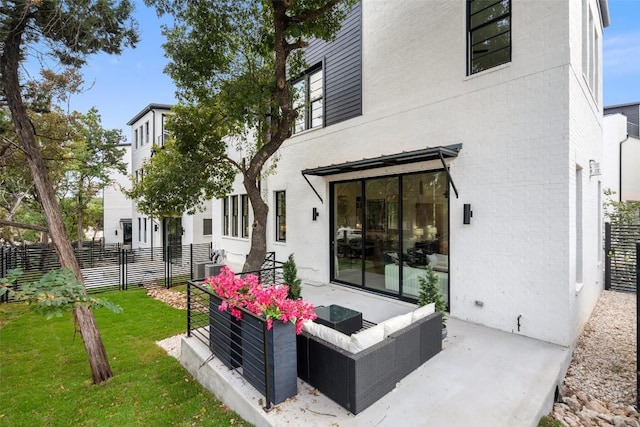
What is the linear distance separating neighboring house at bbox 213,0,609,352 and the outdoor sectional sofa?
2.36 meters

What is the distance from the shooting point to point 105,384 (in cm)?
454

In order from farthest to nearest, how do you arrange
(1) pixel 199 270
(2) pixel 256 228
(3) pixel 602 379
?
(1) pixel 199 270 < (2) pixel 256 228 < (3) pixel 602 379

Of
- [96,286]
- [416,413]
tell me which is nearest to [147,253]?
[96,286]

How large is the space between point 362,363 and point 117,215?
2999 centimetres

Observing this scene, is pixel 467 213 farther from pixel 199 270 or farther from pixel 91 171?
pixel 91 171

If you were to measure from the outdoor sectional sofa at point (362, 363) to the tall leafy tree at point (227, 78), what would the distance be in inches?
181

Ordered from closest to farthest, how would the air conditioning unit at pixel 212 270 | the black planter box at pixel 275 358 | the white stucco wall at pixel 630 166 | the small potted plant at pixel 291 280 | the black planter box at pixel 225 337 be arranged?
the black planter box at pixel 275 358 < the black planter box at pixel 225 337 < the small potted plant at pixel 291 280 < the air conditioning unit at pixel 212 270 < the white stucco wall at pixel 630 166

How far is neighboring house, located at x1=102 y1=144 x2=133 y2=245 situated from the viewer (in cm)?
2695

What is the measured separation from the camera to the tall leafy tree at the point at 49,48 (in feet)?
14.5

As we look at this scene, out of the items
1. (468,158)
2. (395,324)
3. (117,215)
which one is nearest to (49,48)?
(395,324)

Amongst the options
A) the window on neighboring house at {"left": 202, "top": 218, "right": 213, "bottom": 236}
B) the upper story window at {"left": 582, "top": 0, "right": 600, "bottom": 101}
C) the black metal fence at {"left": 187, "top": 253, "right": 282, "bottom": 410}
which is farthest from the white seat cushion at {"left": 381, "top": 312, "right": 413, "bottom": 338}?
the window on neighboring house at {"left": 202, "top": 218, "right": 213, "bottom": 236}

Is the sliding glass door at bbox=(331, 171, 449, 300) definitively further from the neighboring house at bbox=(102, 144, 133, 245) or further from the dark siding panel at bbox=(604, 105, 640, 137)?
the neighboring house at bbox=(102, 144, 133, 245)

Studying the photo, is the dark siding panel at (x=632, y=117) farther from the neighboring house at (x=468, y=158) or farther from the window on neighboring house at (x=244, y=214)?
the window on neighboring house at (x=244, y=214)

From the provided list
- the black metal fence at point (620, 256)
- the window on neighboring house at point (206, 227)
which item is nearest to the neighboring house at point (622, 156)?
the black metal fence at point (620, 256)
